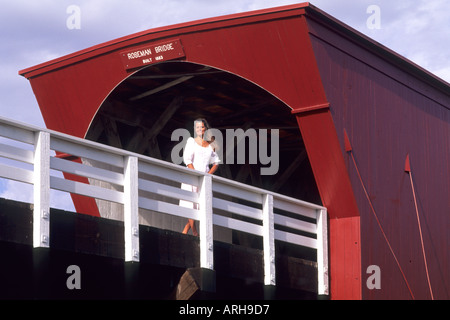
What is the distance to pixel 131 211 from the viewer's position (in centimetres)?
1068

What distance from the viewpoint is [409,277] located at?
14.9 metres

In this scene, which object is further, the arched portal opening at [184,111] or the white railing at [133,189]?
the arched portal opening at [184,111]

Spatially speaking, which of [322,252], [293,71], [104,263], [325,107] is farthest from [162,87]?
[104,263]

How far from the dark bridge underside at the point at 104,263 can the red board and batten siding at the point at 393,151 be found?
2542mm

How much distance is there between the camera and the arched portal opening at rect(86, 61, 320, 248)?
16.4 m

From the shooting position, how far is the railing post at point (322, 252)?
46.0 feet

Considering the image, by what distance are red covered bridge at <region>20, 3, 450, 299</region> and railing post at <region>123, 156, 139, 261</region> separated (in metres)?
3.92

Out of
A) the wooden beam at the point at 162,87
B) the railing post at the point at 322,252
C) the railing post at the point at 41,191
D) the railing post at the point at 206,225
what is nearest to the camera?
the railing post at the point at 41,191

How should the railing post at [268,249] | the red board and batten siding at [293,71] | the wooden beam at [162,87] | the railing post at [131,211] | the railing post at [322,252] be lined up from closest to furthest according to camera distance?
the railing post at [131,211] → the railing post at [268,249] → the red board and batten siding at [293,71] → the railing post at [322,252] → the wooden beam at [162,87]

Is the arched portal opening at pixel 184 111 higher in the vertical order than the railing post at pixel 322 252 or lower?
higher

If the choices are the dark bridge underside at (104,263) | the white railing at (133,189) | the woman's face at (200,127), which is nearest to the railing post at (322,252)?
the white railing at (133,189)

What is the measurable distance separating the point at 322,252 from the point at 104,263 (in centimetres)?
466

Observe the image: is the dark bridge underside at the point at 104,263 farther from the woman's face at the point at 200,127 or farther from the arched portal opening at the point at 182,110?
the arched portal opening at the point at 182,110

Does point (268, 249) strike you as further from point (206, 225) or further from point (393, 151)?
point (393, 151)
